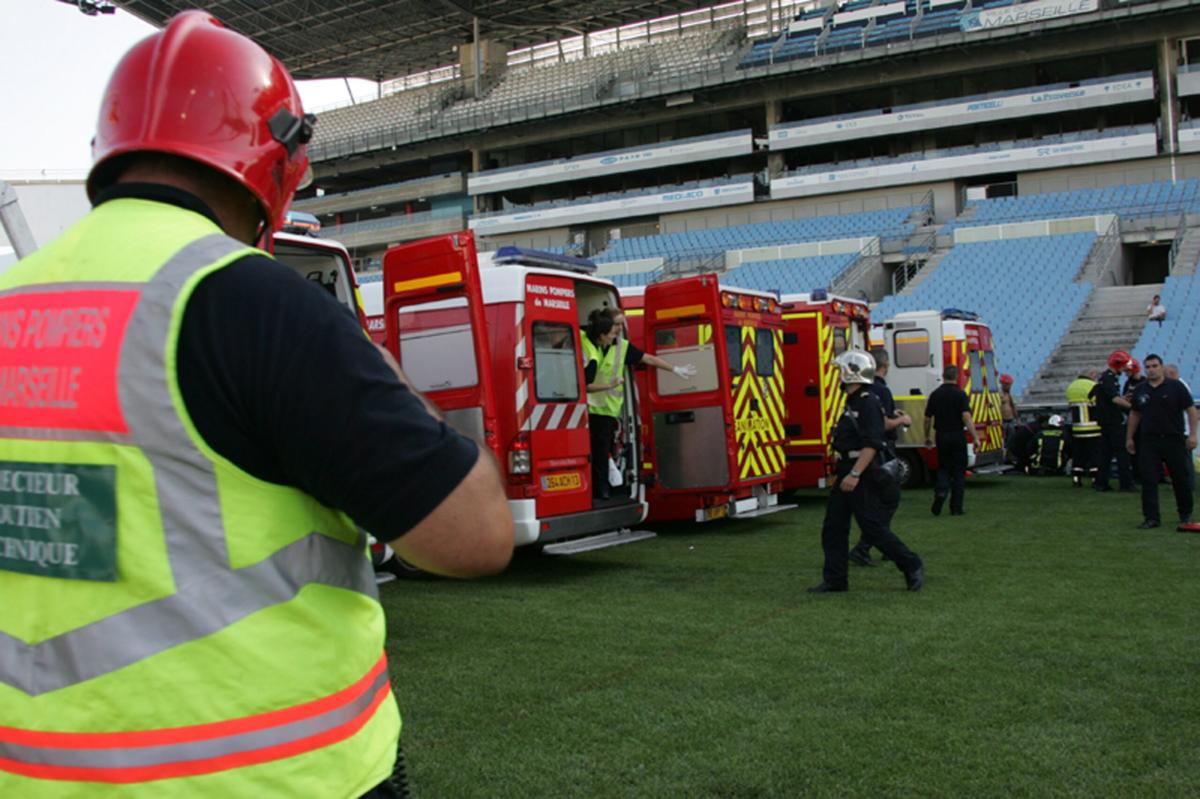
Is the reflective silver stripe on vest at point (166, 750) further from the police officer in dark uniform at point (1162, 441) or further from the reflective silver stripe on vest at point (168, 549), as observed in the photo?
the police officer in dark uniform at point (1162, 441)

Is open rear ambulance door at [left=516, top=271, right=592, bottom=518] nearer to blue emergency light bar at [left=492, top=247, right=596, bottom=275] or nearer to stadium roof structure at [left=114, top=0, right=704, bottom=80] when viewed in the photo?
blue emergency light bar at [left=492, top=247, right=596, bottom=275]

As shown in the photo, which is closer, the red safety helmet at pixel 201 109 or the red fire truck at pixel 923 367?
the red safety helmet at pixel 201 109

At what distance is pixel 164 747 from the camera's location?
126 centimetres

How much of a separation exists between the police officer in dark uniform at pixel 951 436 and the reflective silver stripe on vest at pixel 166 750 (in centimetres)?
1243

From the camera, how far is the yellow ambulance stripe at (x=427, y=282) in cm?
835

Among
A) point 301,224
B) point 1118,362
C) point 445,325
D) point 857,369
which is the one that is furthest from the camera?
point 1118,362

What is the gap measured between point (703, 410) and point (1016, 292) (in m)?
21.3

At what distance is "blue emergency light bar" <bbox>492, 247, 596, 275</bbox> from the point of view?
363 inches

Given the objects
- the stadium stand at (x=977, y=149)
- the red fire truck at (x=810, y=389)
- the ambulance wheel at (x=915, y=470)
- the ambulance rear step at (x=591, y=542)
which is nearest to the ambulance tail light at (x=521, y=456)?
the ambulance rear step at (x=591, y=542)

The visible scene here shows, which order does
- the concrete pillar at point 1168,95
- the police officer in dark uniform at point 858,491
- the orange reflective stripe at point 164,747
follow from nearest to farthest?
the orange reflective stripe at point 164,747 < the police officer in dark uniform at point 858,491 < the concrete pillar at point 1168,95

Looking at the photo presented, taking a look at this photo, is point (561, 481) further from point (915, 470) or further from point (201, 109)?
point (915, 470)

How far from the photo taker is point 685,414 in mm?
11422

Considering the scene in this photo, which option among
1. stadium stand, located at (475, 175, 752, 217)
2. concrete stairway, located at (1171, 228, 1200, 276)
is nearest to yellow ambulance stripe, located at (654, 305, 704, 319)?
concrete stairway, located at (1171, 228, 1200, 276)

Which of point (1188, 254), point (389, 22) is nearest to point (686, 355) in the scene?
point (1188, 254)
